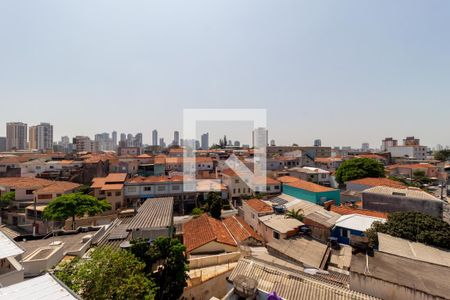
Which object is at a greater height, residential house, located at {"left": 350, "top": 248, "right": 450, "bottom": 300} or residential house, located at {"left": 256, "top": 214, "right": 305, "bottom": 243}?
residential house, located at {"left": 350, "top": 248, "right": 450, "bottom": 300}

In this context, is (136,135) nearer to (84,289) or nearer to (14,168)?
(14,168)

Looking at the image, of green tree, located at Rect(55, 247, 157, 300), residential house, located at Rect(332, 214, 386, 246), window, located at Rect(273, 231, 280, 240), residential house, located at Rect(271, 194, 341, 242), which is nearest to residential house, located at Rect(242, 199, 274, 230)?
residential house, located at Rect(271, 194, 341, 242)

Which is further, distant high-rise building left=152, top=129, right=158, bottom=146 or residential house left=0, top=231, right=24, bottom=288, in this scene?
distant high-rise building left=152, top=129, right=158, bottom=146

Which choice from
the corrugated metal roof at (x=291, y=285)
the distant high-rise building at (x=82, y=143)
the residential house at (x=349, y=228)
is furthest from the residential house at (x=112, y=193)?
the distant high-rise building at (x=82, y=143)

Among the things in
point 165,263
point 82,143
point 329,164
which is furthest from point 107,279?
point 82,143

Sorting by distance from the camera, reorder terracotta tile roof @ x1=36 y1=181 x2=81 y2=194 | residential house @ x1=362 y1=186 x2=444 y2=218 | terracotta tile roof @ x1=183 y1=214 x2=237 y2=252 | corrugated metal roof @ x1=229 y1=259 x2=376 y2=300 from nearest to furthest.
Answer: corrugated metal roof @ x1=229 y1=259 x2=376 y2=300
terracotta tile roof @ x1=183 y1=214 x2=237 y2=252
residential house @ x1=362 y1=186 x2=444 y2=218
terracotta tile roof @ x1=36 y1=181 x2=81 y2=194

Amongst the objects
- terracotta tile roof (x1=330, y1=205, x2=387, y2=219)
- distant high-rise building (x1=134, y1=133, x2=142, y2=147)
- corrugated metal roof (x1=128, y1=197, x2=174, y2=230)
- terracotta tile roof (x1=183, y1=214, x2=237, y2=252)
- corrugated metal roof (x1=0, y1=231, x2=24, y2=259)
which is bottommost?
terracotta tile roof (x1=183, y1=214, x2=237, y2=252)

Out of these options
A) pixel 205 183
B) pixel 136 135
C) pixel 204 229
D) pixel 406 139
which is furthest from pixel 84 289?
pixel 136 135

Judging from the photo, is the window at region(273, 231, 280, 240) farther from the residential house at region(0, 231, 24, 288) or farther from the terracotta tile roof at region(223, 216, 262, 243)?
the residential house at region(0, 231, 24, 288)
